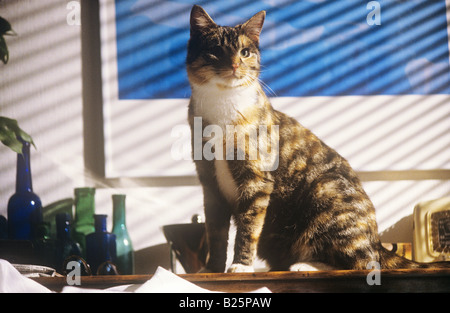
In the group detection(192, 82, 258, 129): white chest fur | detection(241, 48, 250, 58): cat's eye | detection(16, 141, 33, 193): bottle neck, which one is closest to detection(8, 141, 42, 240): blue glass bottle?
detection(16, 141, 33, 193): bottle neck

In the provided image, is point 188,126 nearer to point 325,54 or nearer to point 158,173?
point 158,173

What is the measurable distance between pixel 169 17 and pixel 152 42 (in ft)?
0.29

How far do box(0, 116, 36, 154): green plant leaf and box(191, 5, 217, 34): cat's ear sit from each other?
0.51 metres

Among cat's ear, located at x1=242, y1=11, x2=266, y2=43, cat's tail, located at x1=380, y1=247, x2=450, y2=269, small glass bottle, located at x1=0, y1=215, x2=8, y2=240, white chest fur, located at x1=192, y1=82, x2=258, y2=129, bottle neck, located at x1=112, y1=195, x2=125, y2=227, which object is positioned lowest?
cat's tail, located at x1=380, y1=247, x2=450, y2=269

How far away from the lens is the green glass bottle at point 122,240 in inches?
45.6

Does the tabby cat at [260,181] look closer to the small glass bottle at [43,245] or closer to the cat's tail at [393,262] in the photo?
the cat's tail at [393,262]

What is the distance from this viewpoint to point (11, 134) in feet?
3.49

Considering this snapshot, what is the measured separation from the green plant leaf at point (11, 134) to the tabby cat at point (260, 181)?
42 cm

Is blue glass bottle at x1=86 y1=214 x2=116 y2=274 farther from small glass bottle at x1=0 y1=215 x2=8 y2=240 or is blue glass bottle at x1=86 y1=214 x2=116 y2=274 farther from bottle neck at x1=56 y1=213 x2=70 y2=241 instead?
small glass bottle at x1=0 y1=215 x2=8 y2=240

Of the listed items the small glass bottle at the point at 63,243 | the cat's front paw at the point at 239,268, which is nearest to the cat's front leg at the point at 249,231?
the cat's front paw at the point at 239,268

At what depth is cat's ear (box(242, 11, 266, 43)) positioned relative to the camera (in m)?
1.17

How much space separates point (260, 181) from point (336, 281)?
29 centimetres
